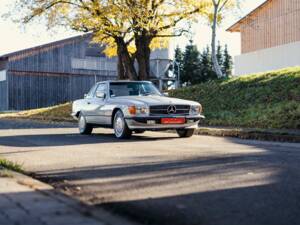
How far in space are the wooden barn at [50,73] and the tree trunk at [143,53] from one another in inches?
733

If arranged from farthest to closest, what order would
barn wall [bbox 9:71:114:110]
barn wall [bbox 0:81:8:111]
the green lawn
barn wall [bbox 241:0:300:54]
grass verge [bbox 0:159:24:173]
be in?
barn wall [bbox 9:71:114:110]
barn wall [bbox 0:81:8:111]
barn wall [bbox 241:0:300:54]
the green lawn
grass verge [bbox 0:159:24:173]

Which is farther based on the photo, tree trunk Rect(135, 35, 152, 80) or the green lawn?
tree trunk Rect(135, 35, 152, 80)

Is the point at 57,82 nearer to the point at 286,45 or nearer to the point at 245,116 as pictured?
the point at 286,45

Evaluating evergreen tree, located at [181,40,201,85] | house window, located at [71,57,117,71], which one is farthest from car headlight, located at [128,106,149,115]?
evergreen tree, located at [181,40,201,85]

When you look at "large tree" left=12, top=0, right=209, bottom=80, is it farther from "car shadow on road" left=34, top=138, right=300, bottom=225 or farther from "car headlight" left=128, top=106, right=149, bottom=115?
"car shadow on road" left=34, top=138, right=300, bottom=225

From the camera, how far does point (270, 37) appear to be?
144 feet

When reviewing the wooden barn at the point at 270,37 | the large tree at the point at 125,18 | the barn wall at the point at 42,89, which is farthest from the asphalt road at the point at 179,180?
the barn wall at the point at 42,89

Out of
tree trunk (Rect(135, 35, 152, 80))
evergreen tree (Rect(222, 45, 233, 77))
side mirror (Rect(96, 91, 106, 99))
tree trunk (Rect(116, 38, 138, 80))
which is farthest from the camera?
evergreen tree (Rect(222, 45, 233, 77))

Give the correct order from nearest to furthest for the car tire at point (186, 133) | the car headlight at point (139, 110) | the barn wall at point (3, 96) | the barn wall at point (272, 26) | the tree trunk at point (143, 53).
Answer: the car headlight at point (139, 110) < the car tire at point (186, 133) < the tree trunk at point (143, 53) < the barn wall at point (272, 26) < the barn wall at point (3, 96)

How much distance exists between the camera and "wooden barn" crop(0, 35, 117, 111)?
49.5m

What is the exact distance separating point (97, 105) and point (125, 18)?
1332 centimetres

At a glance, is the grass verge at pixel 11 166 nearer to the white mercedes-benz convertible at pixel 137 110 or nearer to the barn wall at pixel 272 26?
the white mercedes-benz convertible at pixel 137 110

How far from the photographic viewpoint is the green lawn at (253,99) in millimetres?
17203

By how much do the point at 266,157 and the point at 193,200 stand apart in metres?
3.68
